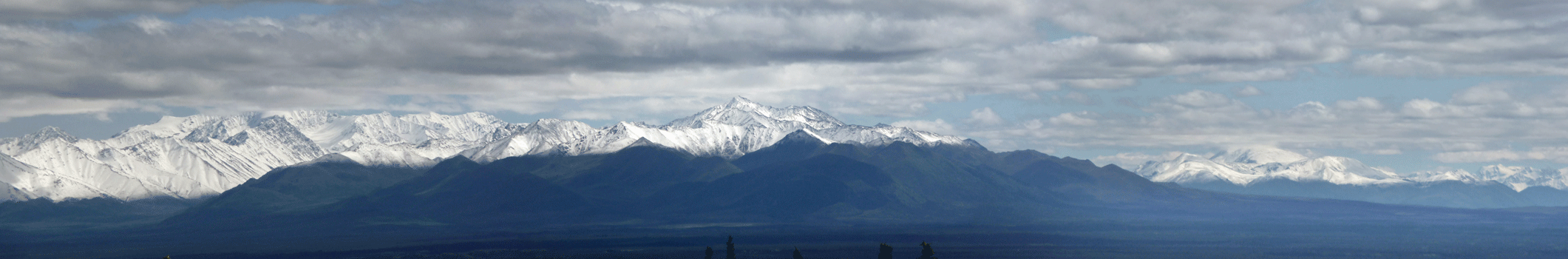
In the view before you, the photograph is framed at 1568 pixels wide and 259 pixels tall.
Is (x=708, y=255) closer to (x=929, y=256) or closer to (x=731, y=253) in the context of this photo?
(x=731, y=253)

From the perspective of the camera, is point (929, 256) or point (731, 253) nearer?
point (929, 256)

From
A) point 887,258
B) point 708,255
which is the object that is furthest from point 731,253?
point 887,258

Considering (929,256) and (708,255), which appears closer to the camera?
(929,256)

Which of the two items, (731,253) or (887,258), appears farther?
(731,253)

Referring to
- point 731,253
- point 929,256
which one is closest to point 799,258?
point 731,253

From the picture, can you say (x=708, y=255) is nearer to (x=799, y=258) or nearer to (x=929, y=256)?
(x=799, y=258)

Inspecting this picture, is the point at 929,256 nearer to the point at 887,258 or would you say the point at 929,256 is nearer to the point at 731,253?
the point at 887,258
